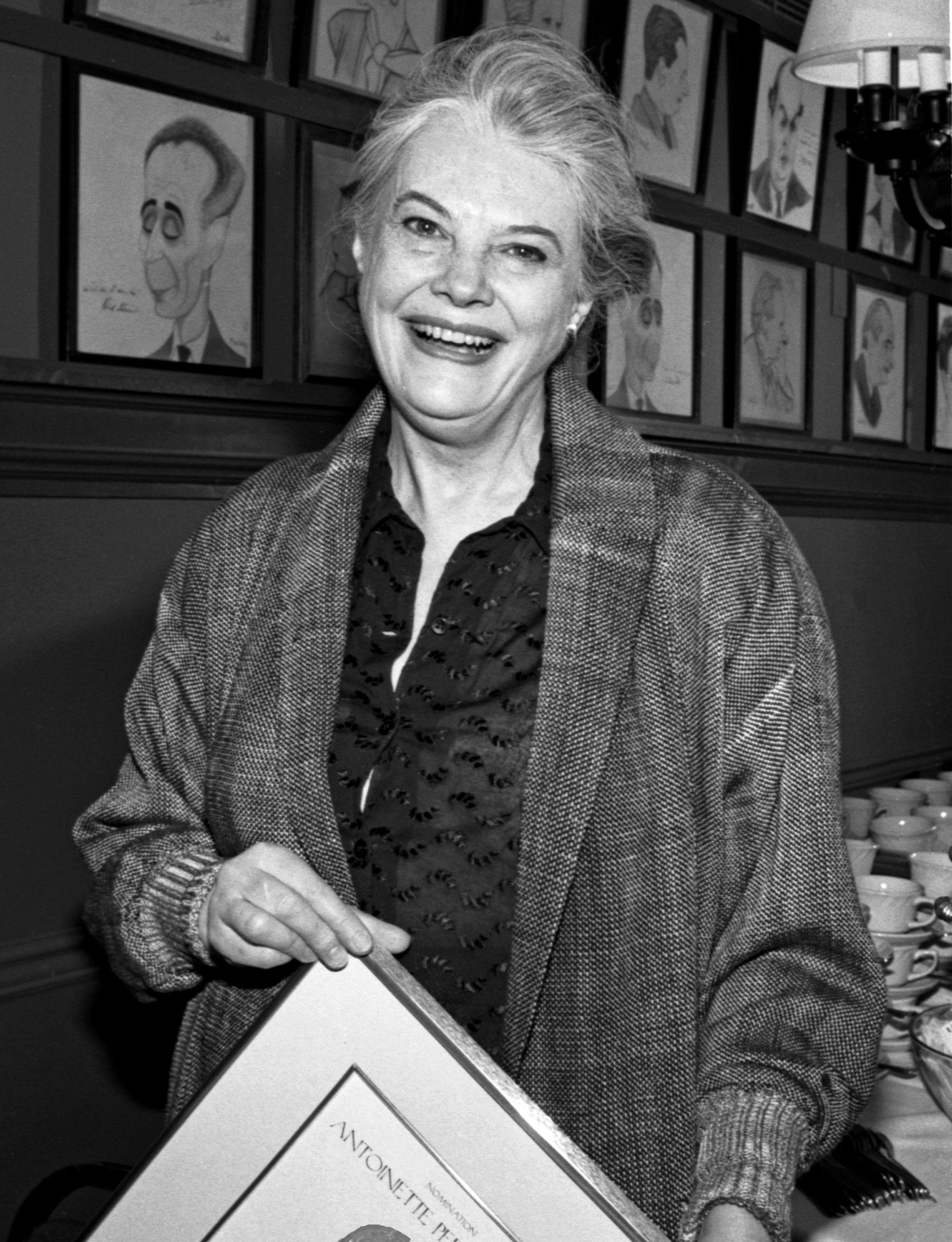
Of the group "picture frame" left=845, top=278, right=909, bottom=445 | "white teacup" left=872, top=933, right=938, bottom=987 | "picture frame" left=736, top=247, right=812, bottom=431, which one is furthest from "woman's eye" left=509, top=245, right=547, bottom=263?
"picture frame" left=845, top=278, right=909, bottom=445

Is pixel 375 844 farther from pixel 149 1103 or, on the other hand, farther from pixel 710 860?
pixel 149 1103

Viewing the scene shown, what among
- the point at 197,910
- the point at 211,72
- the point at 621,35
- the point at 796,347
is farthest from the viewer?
the point at 796,347

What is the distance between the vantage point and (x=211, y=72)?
2.83 meters

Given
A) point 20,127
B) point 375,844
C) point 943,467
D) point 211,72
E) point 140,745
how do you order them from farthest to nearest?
point 943,467 → point 211,72 → point 20,127 → point 140,745 → point 375,844

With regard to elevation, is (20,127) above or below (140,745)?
above

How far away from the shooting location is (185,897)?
1.40m

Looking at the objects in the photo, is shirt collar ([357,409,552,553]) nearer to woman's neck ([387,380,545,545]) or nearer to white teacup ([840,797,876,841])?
woman's neck ([387,380,545,545])

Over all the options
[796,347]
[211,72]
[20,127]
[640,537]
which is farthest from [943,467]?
[640,537]

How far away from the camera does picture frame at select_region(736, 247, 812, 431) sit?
457 centimetres

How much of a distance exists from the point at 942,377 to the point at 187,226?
385 centimetres

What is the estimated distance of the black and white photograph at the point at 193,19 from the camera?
263 centimetres

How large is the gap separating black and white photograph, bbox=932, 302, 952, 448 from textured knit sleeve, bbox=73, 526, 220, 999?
4.70 metres

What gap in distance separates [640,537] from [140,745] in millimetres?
620

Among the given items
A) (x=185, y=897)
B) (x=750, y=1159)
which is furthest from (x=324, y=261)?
(x=750, y=1159)
